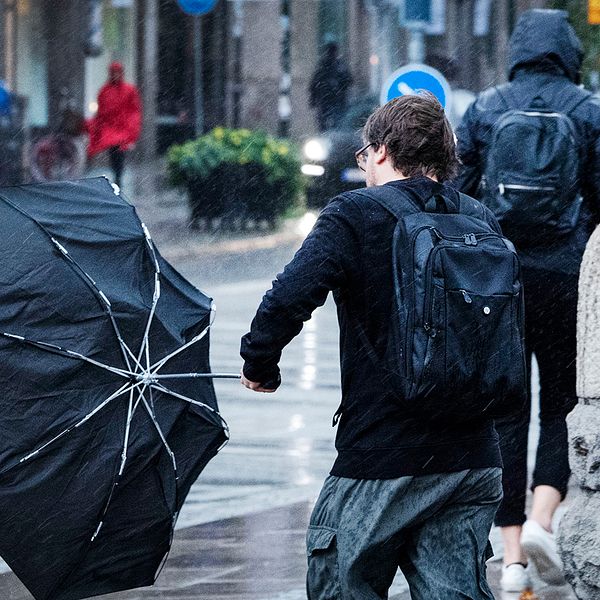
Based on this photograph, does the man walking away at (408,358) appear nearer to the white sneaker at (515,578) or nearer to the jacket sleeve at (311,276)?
the jacket sleeve at (311,276)

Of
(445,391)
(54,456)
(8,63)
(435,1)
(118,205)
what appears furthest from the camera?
(8,63)

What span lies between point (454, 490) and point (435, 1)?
1290cm

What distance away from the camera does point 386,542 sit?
373cm

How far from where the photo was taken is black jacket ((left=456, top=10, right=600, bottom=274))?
5.59 metres

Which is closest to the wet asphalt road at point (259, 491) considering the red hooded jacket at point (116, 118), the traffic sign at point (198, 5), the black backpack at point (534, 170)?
the black backpack at point (534, 170)

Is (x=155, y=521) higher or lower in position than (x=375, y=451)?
lower

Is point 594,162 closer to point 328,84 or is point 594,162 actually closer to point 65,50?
point 328,84

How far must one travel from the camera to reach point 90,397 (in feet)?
13.2

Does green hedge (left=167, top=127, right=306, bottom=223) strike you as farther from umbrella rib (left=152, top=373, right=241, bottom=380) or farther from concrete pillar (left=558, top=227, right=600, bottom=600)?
umbrella rib (left=152, top=373, right=241, bottom=380)

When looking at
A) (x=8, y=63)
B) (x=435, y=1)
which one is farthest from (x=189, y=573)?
(x=8, y=63)

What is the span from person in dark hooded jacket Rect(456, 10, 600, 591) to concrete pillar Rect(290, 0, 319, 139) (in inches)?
1130

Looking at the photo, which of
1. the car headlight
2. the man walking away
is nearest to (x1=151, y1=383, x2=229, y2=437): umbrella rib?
the man walking away

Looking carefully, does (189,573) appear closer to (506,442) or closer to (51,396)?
(506,442)

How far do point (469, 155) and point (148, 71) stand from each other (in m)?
25.9
